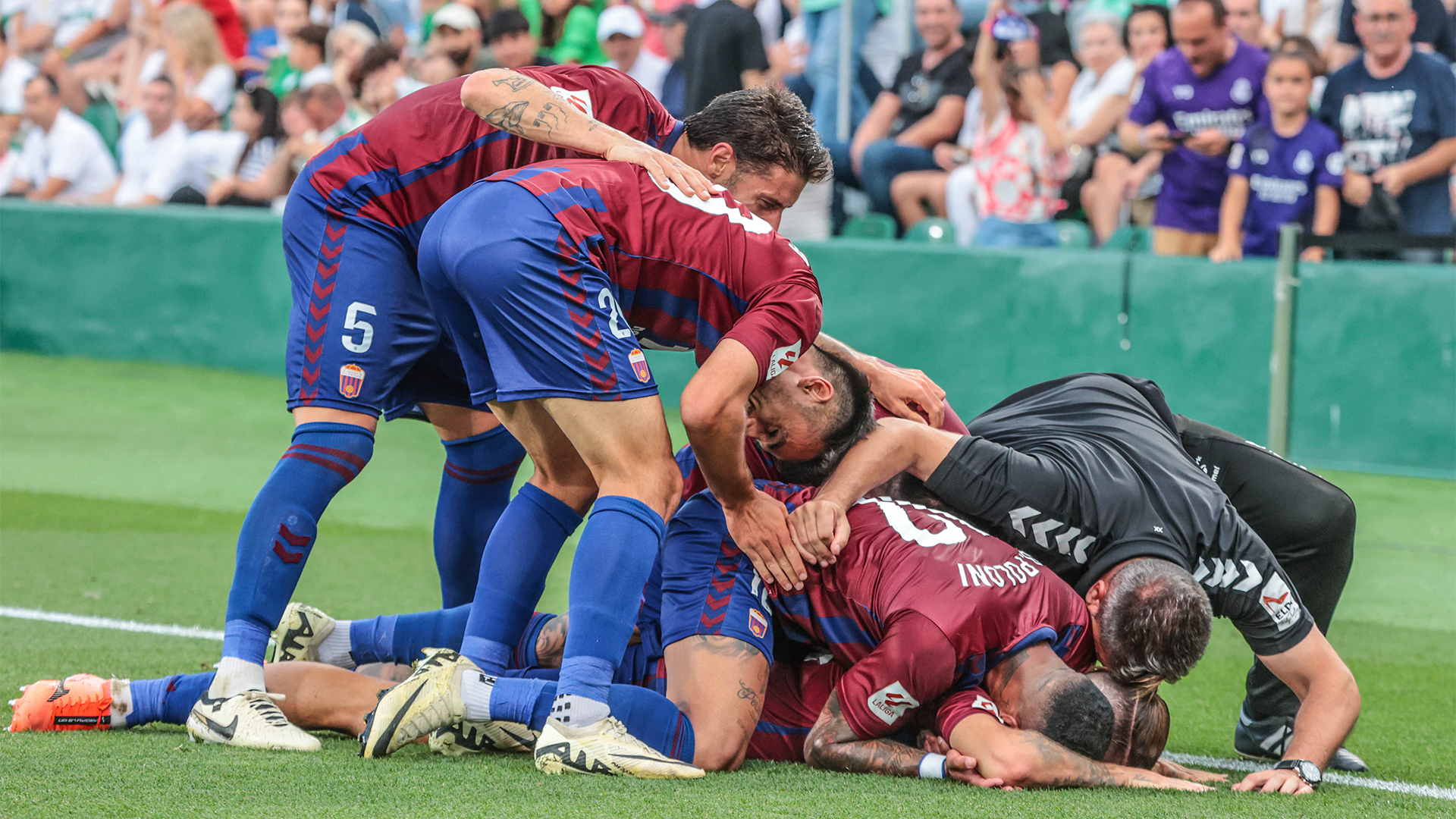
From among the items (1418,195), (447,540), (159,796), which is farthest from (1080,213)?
(159,796)

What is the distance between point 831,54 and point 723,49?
103 cm

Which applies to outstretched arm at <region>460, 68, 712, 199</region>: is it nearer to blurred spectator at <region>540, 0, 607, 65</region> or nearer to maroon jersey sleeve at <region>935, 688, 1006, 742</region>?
maroon jersey sleeve at <region>935, 688, 1006, 742</region>

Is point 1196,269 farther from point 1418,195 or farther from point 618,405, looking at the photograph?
point 618,405

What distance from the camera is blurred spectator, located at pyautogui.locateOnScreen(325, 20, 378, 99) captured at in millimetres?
13041

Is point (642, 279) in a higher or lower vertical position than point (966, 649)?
higher

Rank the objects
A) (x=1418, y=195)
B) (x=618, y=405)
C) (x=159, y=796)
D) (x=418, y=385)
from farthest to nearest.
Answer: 1. (x=1418, y=195)
2. (x=418, y=385)
3. (x=618, y=405)
4. (x=159, y=796)

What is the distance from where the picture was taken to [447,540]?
4723 mm

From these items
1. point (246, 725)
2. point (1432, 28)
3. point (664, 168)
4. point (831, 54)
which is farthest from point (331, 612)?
point (1432, 28)

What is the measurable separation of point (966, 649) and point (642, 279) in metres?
1.15

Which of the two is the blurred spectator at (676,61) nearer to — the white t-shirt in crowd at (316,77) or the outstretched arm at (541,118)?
the white t-shirt in crowd at (316,77)

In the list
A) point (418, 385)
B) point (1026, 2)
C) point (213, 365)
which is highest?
point (1026, 2)

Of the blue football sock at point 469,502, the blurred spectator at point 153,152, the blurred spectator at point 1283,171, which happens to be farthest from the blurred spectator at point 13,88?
the blue football sock at point 469,502

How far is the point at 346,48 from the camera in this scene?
1339 cm

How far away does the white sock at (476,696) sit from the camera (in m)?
3.63
